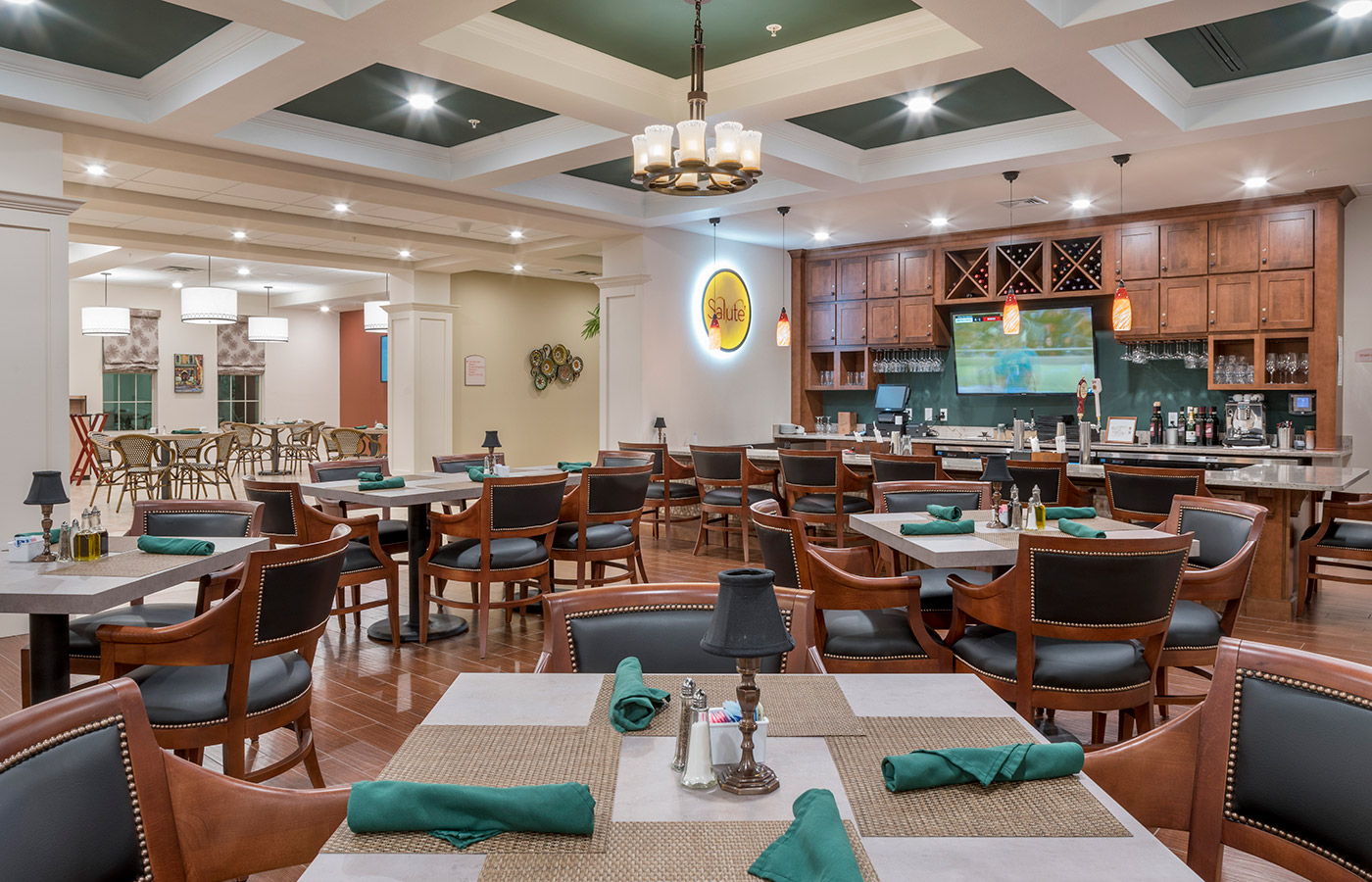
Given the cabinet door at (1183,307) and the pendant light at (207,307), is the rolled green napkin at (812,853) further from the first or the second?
the pendant light at (207,307)

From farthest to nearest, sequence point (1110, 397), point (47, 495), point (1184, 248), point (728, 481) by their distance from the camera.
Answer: point (1110, 397), point (1184, 248), point (728, 481), point (47, 495)

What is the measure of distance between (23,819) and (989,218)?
8878 millimetres

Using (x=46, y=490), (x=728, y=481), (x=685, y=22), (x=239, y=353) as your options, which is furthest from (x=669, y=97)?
(x=239, y=353)

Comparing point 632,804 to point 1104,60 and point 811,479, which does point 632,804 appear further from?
point 811,479

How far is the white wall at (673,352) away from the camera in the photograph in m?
8.88

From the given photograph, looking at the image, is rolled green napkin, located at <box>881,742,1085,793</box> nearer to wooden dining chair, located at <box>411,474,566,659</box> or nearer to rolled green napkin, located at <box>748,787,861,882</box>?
rolled green napkin, located at <box>748,787,861,882</box>

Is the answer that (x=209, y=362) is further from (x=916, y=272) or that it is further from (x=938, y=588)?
(x=938, y=588)

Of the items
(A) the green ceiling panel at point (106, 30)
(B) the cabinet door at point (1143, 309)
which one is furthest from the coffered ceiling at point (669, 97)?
(B) the cabinet door at point (1143, 309)

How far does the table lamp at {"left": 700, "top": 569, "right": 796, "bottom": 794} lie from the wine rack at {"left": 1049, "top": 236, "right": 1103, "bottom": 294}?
27.4 feet

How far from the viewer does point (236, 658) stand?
2.48 m

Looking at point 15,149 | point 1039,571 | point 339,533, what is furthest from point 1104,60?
point 15,149

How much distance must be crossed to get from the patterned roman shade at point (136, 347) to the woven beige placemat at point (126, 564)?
13.7 m

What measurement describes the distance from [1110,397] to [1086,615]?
23.7ft

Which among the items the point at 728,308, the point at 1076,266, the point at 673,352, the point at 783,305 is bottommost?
the point at 673,352
